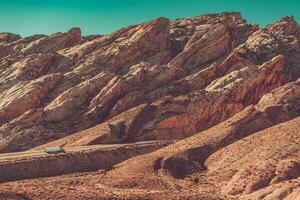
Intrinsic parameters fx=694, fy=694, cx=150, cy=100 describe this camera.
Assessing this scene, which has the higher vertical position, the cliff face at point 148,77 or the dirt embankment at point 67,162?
the cliff face at point 148,77

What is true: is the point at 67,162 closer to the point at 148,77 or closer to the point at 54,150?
the point at 54,150

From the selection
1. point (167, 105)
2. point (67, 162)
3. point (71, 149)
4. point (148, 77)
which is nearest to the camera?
point (67, 162)

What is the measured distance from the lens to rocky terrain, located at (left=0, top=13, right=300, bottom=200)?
2793 inches

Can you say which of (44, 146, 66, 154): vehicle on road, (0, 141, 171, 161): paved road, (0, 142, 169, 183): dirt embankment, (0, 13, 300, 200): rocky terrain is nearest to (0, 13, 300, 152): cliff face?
(0, 13, 300, 200): rocky terrain

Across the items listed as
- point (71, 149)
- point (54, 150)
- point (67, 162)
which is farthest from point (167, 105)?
point (67, 162)

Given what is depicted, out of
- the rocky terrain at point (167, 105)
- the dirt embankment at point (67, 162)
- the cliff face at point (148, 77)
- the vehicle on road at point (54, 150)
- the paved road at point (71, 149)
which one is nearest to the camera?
the rocky terrain at point (167, 105)

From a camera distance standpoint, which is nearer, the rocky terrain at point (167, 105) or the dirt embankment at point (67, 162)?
the rocky terrain at point (167, 105)

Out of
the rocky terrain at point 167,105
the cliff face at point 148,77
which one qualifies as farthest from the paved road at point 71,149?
the cliff face at point 148,77

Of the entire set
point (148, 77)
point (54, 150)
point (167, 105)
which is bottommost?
point (54, 150)

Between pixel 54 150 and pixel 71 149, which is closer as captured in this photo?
pixel 54 150

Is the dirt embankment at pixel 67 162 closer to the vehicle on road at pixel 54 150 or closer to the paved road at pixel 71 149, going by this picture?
the paved road at pixel 71 149

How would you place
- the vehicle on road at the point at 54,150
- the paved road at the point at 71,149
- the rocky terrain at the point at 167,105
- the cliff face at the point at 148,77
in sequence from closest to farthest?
1. the rocky terrain at the point at 167,105
2. the paved road at the point at 71,149
3. the vehicle on road at the point at 54,150
4. the cliff face at the point at 148,77

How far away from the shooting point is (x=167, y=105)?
95562 millimetres

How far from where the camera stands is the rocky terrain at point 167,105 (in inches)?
2793
